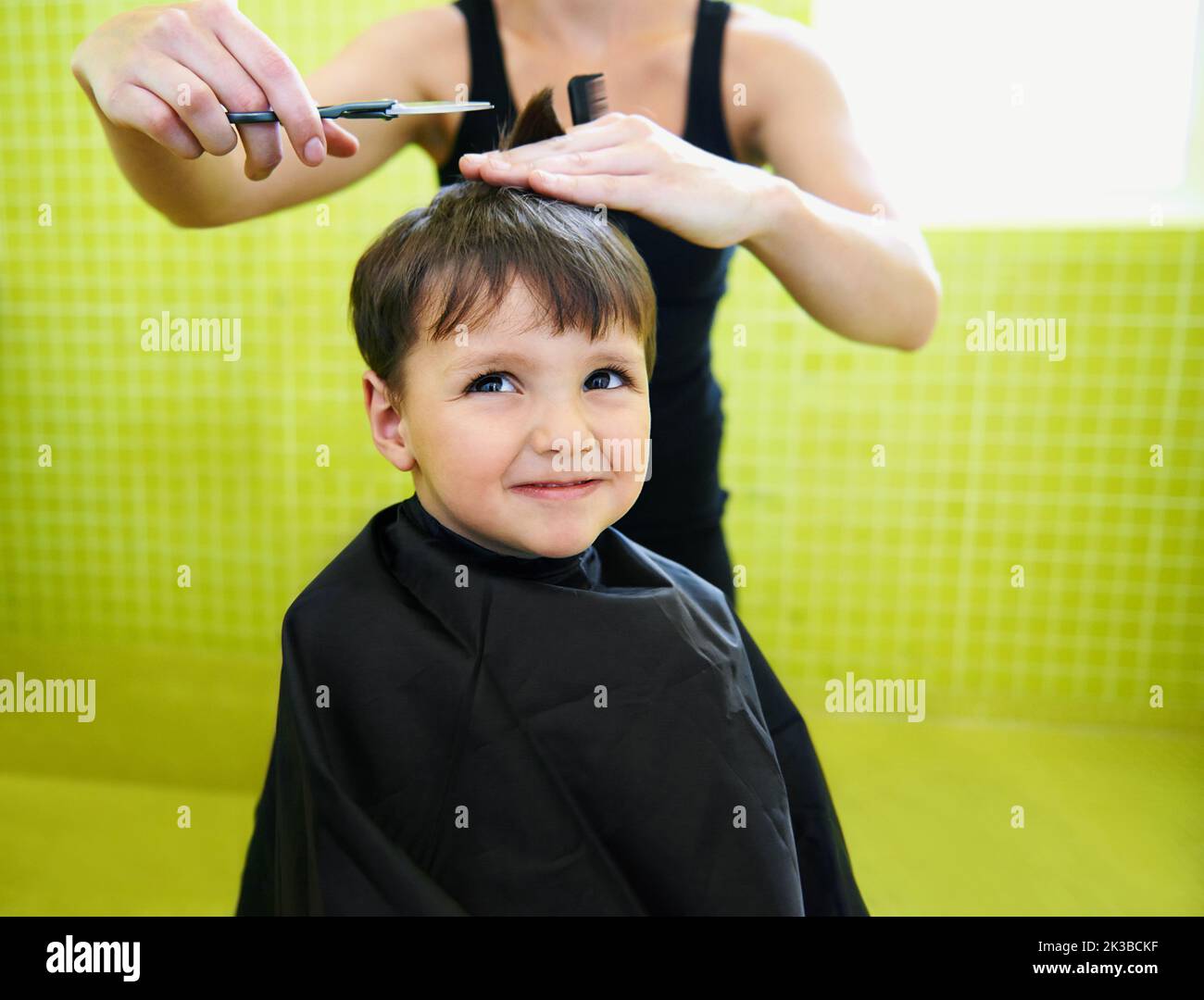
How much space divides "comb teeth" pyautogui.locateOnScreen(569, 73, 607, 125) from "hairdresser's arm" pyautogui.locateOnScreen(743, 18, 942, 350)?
246mm

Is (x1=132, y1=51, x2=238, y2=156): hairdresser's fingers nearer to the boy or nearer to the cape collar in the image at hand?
the boy

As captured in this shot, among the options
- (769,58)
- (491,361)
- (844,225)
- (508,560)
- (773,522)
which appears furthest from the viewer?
(773,522)

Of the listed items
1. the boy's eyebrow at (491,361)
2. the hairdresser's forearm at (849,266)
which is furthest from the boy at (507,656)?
the hairdresser's forearm at (849,266)

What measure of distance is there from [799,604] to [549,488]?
164 cm

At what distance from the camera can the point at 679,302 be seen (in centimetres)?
138

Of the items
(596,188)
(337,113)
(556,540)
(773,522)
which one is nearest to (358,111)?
(337,113)

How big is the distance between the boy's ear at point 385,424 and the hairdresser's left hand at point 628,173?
236 millimetres

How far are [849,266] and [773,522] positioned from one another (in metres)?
1.38

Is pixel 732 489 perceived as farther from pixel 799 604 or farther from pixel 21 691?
pixel 21 691

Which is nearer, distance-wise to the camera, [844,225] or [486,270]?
[486,270]

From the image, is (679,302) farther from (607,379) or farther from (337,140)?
(337,140)

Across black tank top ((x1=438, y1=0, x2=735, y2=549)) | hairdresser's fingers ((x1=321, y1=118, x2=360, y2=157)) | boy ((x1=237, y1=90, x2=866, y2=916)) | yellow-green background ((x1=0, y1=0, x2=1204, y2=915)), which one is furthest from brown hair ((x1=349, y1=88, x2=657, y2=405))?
yellow-green background ((x1=0, y1=0, x2=1204, y2=915))

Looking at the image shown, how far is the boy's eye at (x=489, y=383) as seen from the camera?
98 centimetres
